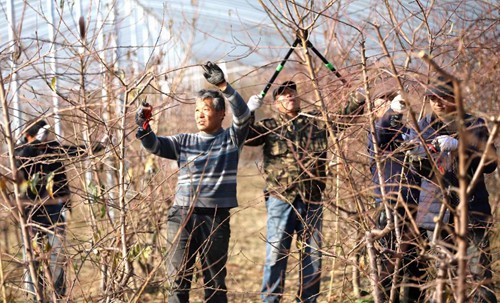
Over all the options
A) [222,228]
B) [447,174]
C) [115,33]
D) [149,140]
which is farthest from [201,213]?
[115,33]

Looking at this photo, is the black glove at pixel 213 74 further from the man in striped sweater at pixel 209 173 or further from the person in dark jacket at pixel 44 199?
the person in dark jacket at pixel 44 199

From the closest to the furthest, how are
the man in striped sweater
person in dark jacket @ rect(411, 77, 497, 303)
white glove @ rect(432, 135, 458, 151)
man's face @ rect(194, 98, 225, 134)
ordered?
person in dark jacket @ rect(411, 77, 497, 303), white glove @ rect(432, 135, 458, 151), the man in striped sweater, man's face @ rect(194, 98, 225, 134)

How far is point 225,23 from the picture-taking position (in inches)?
449

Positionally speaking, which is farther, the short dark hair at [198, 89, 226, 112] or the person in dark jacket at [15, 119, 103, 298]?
the short dark hair at [198, 89, 226, 112]

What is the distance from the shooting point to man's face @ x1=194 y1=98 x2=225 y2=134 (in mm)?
4965

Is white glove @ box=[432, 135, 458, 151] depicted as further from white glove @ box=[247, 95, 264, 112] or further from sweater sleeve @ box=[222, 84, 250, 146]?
white glove @ box=[247, 95, 264, 112]

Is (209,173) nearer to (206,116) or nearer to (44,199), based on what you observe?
(206,116)

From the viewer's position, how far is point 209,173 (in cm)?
488

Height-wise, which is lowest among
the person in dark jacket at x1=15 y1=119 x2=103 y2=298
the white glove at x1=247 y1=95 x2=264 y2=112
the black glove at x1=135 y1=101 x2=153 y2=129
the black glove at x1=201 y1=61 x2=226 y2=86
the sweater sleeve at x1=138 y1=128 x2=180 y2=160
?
the person in dark jacket at x1=15 y1=119 x2=103 y2=298

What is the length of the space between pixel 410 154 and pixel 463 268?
4.18 ft

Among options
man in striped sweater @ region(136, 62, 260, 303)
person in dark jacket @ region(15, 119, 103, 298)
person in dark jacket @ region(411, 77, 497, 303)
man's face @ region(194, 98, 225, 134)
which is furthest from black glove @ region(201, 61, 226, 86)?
person in dark jacket @ region(411, 77, 497, 303)

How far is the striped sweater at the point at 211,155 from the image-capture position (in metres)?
4.80

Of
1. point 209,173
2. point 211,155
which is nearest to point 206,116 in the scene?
point 211,155

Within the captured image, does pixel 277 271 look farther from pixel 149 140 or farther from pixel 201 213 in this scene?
pixel 149 140
